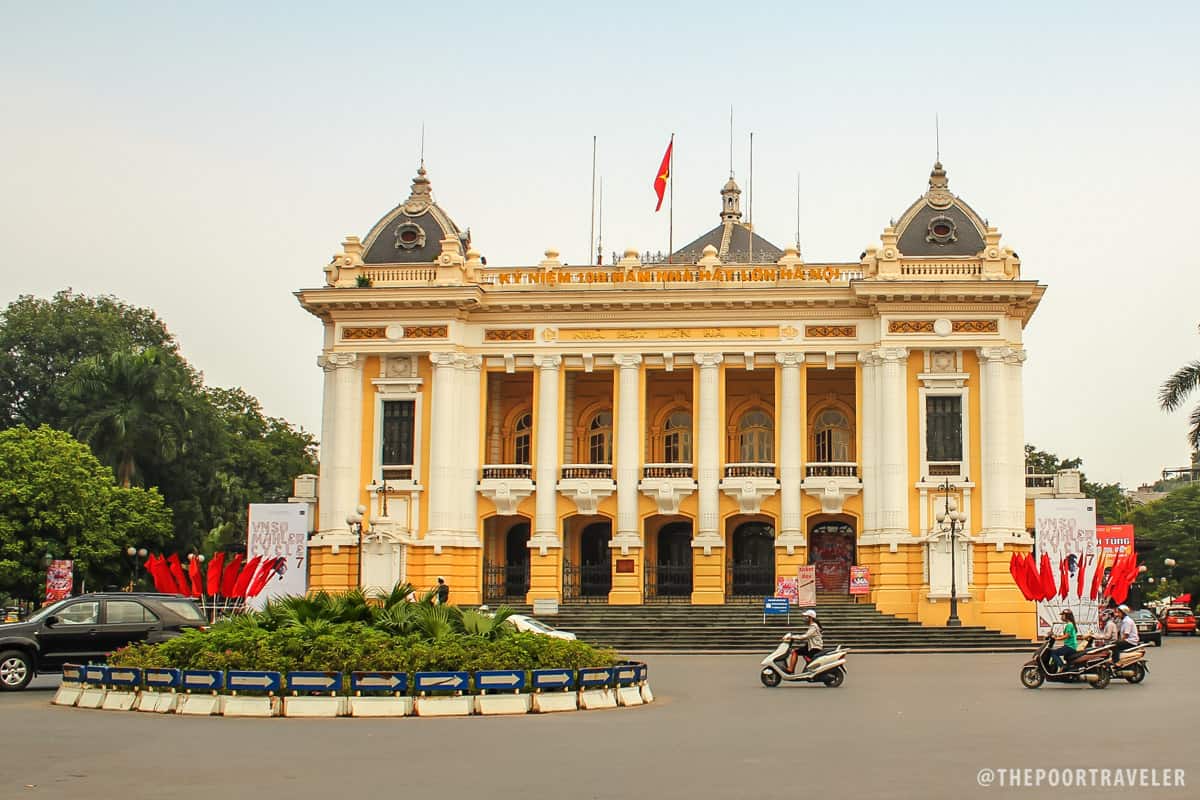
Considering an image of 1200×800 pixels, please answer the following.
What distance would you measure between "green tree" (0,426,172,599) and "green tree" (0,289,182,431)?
16461mm

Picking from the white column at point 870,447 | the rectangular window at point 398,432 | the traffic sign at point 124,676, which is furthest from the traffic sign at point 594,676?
the rectangular window at point 398,432

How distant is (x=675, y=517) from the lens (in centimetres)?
4978

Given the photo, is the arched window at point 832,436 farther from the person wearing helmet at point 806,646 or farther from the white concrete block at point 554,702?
the white concrete block at point 554,702

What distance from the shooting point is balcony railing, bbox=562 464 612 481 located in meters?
49.4

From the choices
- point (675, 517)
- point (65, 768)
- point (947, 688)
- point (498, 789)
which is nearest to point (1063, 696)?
point (947, 688)

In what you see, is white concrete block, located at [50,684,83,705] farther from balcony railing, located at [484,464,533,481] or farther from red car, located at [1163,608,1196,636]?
red car, located at [1163,608,1196,636]

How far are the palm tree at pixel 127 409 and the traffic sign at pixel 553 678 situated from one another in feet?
Answer: 148

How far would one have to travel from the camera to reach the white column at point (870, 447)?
47.5 metres

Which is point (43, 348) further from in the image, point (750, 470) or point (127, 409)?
point (750, 470)

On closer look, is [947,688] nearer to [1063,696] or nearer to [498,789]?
[1063,696]

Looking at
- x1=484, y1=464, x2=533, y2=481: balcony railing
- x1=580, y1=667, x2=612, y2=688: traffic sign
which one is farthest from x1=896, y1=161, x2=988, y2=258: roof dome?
x1=580, y1=667, x2=612, y2=688: traffic sign

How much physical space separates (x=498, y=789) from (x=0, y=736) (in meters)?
7.11

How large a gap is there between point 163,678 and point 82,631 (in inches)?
209
